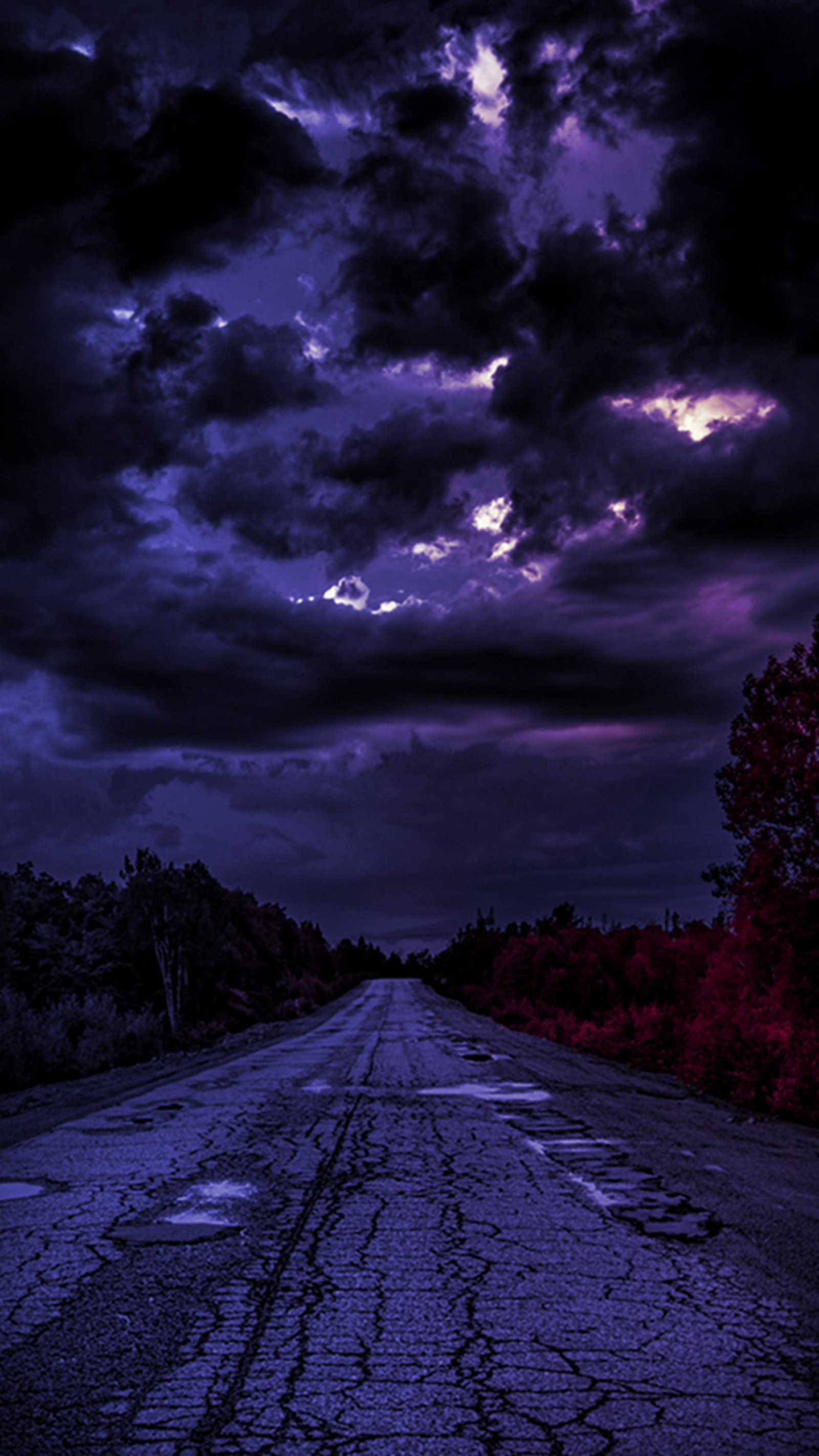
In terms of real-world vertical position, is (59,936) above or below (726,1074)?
above

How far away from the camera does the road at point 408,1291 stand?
3576 mm

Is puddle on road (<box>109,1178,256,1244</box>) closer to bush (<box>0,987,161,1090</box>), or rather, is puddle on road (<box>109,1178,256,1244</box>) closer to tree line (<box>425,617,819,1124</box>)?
tree line (<box>425,617,819,1124</box>)

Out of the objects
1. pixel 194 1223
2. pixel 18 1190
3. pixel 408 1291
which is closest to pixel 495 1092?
pixel 18 1190

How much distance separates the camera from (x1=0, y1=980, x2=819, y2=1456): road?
358 centimetres

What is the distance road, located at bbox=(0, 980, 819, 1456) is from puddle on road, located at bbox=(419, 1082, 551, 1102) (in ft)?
7.90

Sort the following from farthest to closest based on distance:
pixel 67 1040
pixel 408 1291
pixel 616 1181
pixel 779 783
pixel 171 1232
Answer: pixel 67 1040, pixel 779 783, pixel 616 1181, pixel 171 1232, pixel 408 1291

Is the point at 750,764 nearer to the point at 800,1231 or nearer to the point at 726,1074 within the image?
the point at 726,1074

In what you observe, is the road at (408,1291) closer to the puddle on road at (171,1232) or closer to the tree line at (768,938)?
the puddle on road at (171,1232)

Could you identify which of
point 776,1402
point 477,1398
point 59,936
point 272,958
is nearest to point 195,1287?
point 477,1398

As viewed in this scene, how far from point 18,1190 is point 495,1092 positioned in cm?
784

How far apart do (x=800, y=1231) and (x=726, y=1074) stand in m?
8.68

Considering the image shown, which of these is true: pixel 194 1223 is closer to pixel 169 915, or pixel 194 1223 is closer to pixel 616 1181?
pixel 616 1181

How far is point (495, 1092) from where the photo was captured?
1405 cm

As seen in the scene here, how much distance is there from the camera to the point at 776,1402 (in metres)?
3.74
